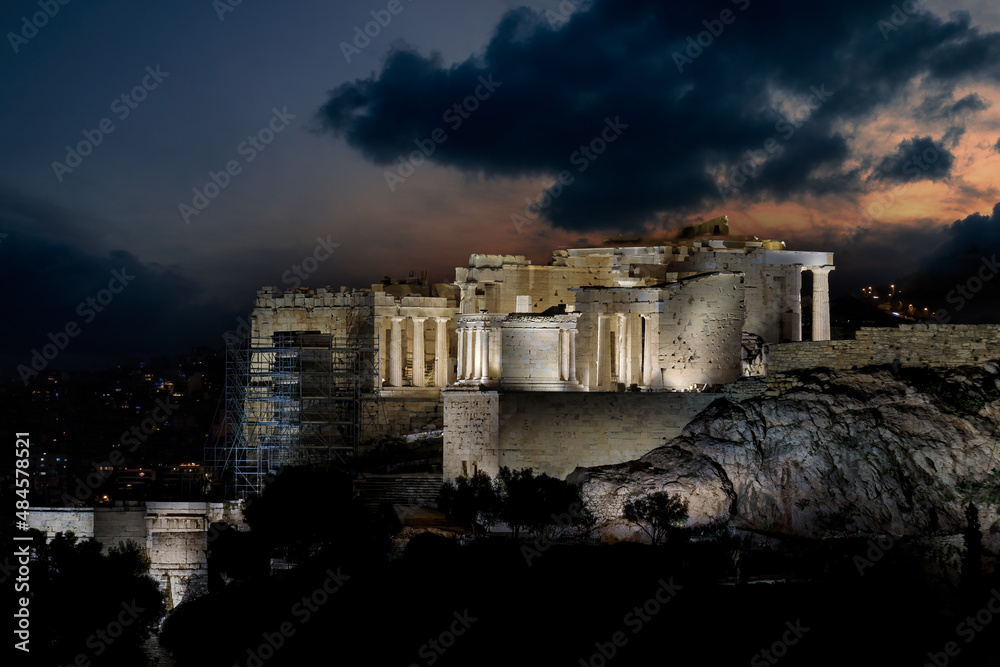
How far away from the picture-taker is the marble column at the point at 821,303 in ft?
163

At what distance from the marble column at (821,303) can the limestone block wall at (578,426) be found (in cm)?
1319

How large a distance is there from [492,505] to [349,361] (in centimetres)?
1730

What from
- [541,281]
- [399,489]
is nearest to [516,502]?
[399,489]

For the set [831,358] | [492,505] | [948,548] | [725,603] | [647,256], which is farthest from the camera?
[647,256]

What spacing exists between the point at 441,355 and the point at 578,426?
15.9 metres

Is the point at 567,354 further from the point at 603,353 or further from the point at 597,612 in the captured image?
the point at 597,612

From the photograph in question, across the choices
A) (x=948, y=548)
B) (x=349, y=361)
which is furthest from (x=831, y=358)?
(x=349, y=361)

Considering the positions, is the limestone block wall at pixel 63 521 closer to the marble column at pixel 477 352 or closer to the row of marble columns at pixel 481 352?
the row of marble columns at pixel 481 352

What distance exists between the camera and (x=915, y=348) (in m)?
38.4

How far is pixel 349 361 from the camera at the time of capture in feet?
171

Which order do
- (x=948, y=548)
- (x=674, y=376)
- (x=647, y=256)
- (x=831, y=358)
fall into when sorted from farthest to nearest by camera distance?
1. (x=647, y=256)
2. (x=674, y=376)
3. (x=831, y=358)
4. (x=948, y=548)

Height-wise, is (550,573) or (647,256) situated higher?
(647,256)

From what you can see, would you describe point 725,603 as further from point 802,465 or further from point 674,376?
point 674,376

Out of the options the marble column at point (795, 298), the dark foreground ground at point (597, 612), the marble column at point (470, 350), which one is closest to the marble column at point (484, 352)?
the marble column at point (470, 350)
